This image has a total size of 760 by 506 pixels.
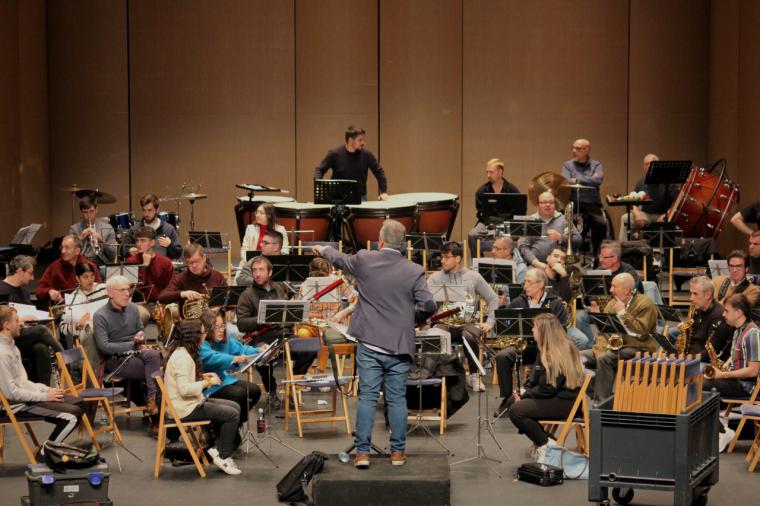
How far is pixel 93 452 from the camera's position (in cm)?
689

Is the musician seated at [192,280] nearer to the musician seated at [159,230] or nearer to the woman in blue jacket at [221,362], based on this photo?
the musician seated at [159,230]

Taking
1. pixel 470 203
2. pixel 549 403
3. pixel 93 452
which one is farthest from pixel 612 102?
pixel 93 452

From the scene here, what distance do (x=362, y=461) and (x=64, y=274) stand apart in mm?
4408

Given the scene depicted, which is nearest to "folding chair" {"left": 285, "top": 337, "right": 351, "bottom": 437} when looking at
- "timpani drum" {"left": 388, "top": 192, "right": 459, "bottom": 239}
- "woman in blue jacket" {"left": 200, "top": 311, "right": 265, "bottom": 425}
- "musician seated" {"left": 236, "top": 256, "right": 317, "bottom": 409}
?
"musician seated" {"left": 236, "top": 256, "right": 317, "bottom": 409}

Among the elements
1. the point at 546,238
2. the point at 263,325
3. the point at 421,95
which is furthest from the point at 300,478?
the point at 421,95

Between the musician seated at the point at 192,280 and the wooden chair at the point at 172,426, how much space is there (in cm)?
248

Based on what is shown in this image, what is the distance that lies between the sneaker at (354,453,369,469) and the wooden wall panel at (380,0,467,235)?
9.43 meters

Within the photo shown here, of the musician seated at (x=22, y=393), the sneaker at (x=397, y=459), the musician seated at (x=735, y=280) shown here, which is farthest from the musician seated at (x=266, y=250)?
the musician seated at (x=735, y=280)

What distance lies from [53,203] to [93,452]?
390 inches

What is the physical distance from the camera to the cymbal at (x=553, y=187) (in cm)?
1330

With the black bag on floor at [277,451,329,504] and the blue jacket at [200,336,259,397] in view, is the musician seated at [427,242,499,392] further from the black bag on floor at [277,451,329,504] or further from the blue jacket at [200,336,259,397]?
the black bag on floor at [277,451,329,504]

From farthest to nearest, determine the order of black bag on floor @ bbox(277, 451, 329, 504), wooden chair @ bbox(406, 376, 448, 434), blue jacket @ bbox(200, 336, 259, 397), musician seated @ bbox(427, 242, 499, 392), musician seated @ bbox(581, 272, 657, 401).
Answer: musician seated @ bbox(427, 242, 499, 392)
musician seated @ bbox(581, 272, 657, 401)
wooden chair @ bbox(406, 376, 448, 434)
blue jacket @ bbox(200, 336, 259, 397)
black bag on floor @ bbox(277, 451, 329, 504)

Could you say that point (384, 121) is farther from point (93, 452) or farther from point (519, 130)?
point (93, 452)

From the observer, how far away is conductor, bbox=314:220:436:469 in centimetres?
698
